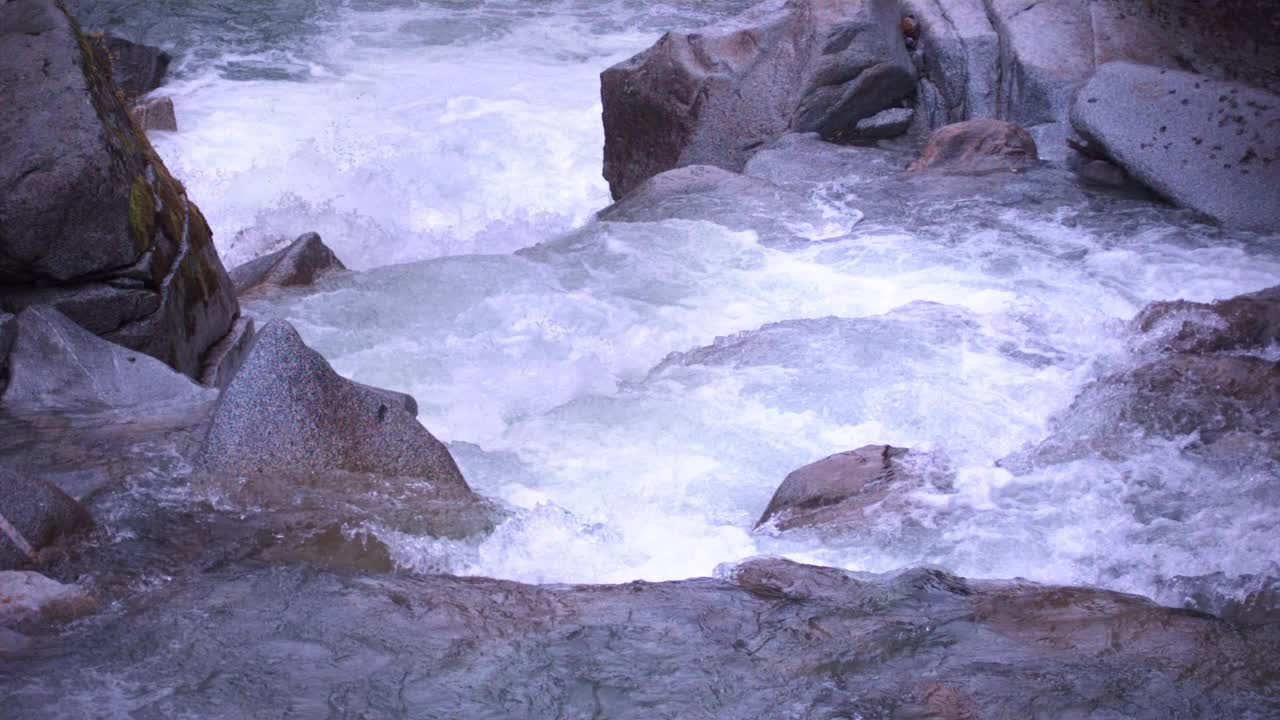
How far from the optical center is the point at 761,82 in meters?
8.83

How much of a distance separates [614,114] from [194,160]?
134 inches

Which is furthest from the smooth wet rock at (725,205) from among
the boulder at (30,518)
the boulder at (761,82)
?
the boulder at (30,518)

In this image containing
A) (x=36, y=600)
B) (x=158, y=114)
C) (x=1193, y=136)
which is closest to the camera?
(x=36, y=600)

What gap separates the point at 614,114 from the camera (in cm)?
917

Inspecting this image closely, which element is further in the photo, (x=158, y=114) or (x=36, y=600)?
(x=158, y=114)

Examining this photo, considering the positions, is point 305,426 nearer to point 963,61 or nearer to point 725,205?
point 725,205

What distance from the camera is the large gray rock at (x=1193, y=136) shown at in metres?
7.26

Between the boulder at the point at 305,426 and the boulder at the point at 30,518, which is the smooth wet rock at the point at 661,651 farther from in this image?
the boulder at the point at 305,426

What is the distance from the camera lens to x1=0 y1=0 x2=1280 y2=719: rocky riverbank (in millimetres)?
2695

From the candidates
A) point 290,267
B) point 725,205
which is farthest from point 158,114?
point 725,205

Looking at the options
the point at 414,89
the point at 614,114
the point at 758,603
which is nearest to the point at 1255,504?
the point at 758,603

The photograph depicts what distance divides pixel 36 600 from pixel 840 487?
8.58 feet

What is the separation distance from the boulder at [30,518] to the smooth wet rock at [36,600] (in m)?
0.13

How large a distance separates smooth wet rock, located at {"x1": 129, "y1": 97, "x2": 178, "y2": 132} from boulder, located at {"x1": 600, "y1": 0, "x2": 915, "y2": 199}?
3.78 metres
